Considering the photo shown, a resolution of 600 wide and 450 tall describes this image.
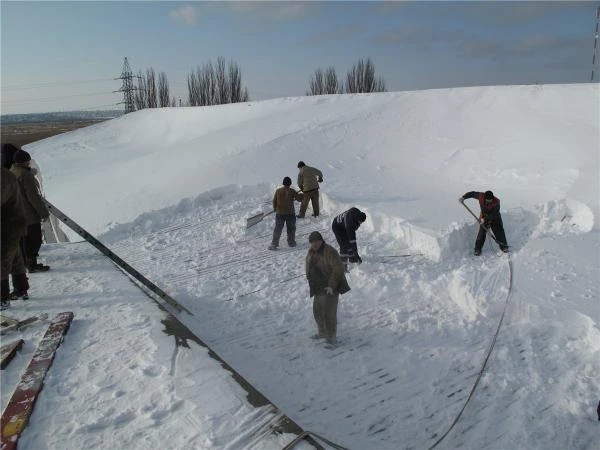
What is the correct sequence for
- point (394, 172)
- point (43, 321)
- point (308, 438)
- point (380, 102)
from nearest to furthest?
point (308, 438)
point (43, 321)
point (394, 172)
point (380, 102)

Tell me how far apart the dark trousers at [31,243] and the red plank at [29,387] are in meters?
1.99

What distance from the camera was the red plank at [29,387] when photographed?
288cm

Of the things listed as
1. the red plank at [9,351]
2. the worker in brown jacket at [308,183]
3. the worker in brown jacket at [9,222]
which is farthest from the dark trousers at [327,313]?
the worker in brown jacket at [308,183]

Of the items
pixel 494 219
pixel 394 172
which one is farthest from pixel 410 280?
pixel 394 172

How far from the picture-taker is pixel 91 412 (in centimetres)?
312

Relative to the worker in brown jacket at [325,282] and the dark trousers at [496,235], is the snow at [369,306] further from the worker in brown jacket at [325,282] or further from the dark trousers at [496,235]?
the worker in brown jacket at [325,282]

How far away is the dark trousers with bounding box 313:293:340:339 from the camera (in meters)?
5.03

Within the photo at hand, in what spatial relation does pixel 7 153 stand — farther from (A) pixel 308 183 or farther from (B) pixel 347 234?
(A) pixel 308 183

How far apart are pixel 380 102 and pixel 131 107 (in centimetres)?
2794

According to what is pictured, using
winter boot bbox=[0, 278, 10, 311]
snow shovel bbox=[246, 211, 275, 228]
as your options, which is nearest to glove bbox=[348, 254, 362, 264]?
snow shovel bbox=[246, 211, 275, 228]

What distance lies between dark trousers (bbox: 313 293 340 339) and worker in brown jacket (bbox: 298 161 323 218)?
452cm

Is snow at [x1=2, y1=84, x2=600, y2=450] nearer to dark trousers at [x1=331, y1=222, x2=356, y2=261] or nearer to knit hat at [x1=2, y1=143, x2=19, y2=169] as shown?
dark trousers at [x1=331, y1=222, x2=356, y2=261]

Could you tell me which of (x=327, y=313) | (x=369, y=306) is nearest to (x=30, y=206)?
(x=327, y=313)

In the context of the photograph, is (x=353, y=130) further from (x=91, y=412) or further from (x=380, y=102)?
(x=91, y=412)
